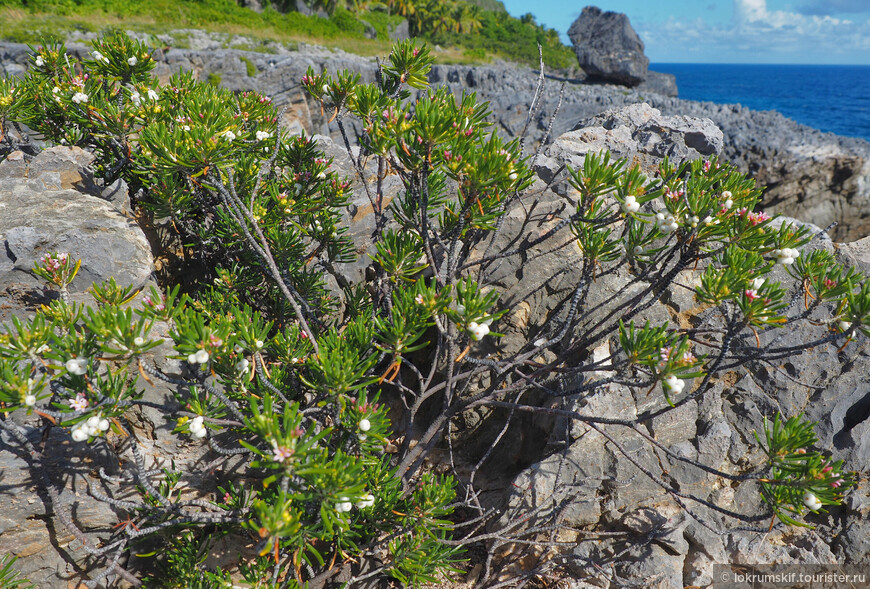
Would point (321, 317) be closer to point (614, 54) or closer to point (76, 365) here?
point (76, 365)

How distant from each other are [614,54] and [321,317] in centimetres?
4788

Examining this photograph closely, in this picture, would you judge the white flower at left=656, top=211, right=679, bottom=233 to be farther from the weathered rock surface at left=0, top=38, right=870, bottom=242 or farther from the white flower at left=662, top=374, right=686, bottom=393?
the weathered rock surface at left=0, top=38, right=870, bottom=242

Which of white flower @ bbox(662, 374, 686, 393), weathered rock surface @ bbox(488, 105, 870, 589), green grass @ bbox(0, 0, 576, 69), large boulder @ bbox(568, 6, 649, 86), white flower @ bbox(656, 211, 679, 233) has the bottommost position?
weathered rock surface @ bbox(488, 105, 870, 589)

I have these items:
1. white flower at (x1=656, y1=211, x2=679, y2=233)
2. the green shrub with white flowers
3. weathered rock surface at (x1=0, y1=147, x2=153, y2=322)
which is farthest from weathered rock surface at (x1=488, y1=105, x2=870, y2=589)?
weathered rock surface at (x1=0, y1=147, x2=153, y2=322)

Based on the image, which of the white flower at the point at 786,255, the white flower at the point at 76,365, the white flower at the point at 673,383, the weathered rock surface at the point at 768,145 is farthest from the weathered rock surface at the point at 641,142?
the weathered rock surface at the point at 768,145

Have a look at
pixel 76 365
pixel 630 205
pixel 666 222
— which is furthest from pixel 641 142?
pixel 76 365

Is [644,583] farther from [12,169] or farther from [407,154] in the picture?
[12,169]

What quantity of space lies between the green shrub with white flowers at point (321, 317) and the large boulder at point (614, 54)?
45.5m

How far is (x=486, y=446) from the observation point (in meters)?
4.80

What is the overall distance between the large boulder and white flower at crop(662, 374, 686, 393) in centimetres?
4774

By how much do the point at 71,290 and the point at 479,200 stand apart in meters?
3.09

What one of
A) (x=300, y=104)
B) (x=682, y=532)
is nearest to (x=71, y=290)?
(x=682, y=532)

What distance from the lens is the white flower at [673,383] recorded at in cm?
248

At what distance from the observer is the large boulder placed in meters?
42.6
